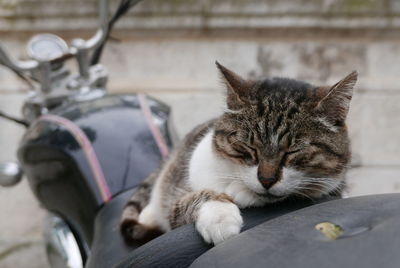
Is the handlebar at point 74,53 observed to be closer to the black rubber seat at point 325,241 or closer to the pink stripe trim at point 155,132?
the pink stripe trim at point 155,132

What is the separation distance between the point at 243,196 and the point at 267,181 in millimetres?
91

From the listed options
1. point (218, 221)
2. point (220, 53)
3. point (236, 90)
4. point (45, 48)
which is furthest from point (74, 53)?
point (220, 53)

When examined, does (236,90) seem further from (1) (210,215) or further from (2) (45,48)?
(2) (45,48)

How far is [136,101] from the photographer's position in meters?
1.88

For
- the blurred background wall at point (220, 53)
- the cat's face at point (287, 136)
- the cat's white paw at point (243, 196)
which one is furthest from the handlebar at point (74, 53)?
the blurred background wall at point (220, 53)

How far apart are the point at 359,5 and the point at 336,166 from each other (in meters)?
2.55

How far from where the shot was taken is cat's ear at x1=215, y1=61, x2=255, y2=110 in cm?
135

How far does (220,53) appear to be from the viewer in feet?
11.9

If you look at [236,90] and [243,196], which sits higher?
[236,90]

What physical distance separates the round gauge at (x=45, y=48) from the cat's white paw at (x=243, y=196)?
0.91 meters

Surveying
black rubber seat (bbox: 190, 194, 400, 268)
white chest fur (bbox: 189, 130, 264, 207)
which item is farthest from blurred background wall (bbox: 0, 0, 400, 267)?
black rubber seat (bbox: 190, 194, 400, 268)

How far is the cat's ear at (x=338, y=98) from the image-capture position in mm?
1257

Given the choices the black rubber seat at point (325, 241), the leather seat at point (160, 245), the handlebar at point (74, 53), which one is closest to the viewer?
the black rubber seat at point (325, 241)

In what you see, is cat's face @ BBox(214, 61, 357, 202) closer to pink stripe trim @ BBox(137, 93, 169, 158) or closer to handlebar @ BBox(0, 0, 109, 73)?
pink stripe trim @ BBox(137, 93, 169, 158)
